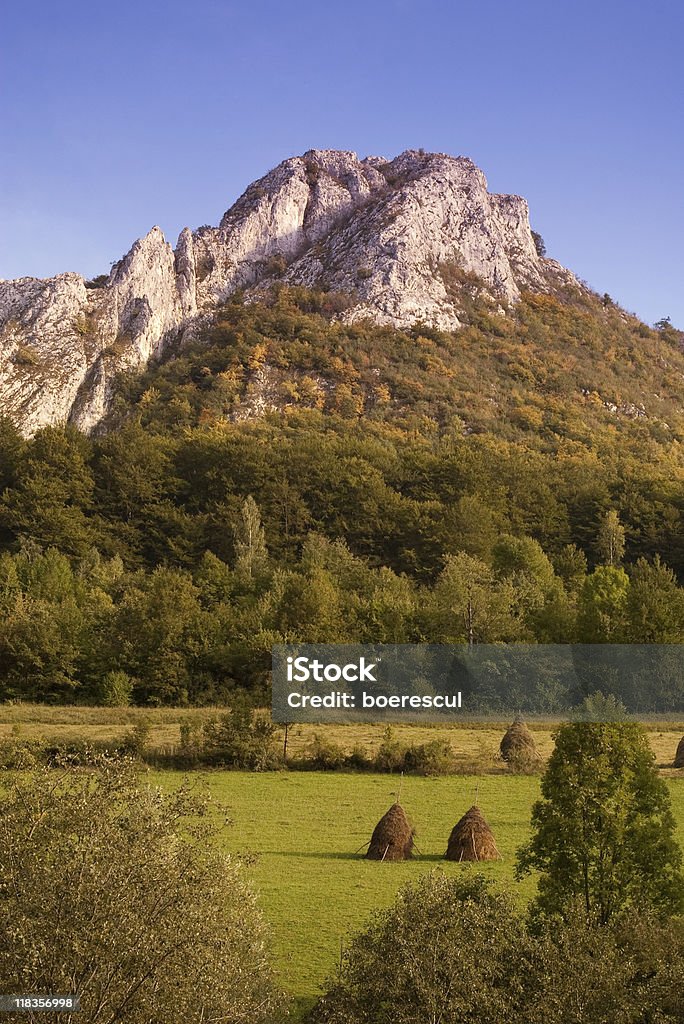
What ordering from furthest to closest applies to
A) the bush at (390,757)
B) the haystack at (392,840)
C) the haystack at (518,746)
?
the bush at (390,757), the haystack at (518,746), the haystack at (392,840)

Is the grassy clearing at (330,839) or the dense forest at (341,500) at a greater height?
the dense forest at (341,500)

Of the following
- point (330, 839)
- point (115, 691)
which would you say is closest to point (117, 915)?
point (330, 839)

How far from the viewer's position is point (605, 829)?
56.3ft

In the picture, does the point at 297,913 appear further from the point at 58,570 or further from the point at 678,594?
the point at 58,570

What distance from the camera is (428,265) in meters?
125

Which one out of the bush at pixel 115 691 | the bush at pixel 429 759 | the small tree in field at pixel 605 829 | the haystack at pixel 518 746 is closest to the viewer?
the small tree in field at pixel 605 829

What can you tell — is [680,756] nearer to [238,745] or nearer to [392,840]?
[238,745]

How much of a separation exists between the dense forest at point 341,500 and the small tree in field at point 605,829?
104ft

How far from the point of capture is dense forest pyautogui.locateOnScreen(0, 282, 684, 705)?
51.4 metres

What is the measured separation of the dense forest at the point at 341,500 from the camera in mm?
51438

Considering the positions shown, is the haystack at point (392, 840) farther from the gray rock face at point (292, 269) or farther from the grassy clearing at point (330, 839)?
the gray rock face at point (292, 269)

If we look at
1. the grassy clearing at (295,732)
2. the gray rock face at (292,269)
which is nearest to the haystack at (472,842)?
the grassy clearing at (295,732)

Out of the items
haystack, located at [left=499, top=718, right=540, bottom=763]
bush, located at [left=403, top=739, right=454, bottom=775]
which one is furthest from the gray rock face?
haystack, located at [left=499, top=718, right=540, bottom=763]

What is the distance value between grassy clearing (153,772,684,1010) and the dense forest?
49.3 ft
